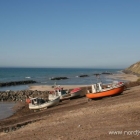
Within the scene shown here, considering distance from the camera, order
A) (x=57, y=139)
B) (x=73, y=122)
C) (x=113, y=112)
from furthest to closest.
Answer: (x=113, y=112) → (x=73, y=122) → (x=57, y=139)

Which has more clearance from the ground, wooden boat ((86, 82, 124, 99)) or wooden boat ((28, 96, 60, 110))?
wooden boat ((86, 82, 124, 99))

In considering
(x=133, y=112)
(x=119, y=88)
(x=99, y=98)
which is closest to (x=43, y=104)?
(x=99, y=98)

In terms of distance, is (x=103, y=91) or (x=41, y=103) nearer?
(x=103, y=91)

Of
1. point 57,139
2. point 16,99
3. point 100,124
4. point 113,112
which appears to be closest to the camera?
point 57,139

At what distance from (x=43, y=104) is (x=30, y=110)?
2.19m

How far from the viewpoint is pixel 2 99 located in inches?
1767

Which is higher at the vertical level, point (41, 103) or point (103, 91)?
point (103, 91)

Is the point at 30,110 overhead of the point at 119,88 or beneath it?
beneath

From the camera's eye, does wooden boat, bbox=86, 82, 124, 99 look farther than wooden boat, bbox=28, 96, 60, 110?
No

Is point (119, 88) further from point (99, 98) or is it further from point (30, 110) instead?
point (30, 110)

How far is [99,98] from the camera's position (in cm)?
3155

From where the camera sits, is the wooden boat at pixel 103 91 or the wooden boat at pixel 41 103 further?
the wooden boat at pixel 41 103

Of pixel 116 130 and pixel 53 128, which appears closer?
pixel 116 130

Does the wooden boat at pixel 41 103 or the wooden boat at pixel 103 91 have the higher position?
the wooden boat at pixel 103 91
